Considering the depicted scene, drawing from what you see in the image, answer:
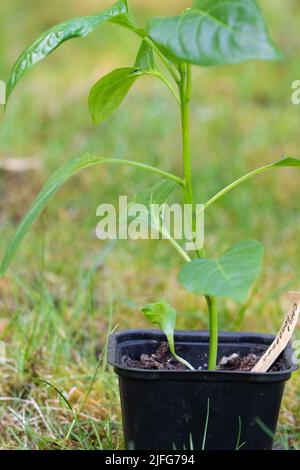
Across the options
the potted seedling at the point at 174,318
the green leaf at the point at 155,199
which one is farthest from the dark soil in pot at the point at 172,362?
the green leaf at the point at 155,199

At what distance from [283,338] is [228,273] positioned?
231mm

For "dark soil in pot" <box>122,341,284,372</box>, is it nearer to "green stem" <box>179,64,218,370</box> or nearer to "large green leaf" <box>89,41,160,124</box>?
"green stem" <box>179,64,218,370</box>

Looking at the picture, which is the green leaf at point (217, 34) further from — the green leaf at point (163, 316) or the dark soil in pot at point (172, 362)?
the dark soil in pot at point (172, 362)

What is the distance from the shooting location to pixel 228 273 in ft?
2.92

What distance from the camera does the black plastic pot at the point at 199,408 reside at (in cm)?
102

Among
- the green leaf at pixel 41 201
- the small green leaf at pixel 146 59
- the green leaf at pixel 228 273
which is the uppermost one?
the small green leaf at pixel 146 59

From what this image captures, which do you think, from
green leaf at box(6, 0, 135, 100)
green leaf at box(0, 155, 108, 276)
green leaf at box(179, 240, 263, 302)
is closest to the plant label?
green leaf at box(179, 240, 263, 302)

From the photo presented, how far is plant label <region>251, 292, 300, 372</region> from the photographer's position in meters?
1.07

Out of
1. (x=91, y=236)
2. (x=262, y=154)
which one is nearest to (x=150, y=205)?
(x=91, y=236)

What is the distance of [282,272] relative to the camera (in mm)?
2074

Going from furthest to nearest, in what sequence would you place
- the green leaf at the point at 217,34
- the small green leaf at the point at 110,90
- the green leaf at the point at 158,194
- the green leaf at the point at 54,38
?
the green leaf at the point at 158,194
the small green leaf at the point at 110,90
the green leaf at the point at 54,38
the green leaf at the point at 217,34

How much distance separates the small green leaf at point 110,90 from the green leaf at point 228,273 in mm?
261

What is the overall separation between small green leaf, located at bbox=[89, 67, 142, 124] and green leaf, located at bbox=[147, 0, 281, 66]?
5.5 inches

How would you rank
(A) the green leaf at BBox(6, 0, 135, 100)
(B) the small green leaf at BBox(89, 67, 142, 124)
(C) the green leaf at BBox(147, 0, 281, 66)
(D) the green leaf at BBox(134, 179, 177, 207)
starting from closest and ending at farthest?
(C) the green leaf at BBox(147, 0, 281, 66) → (A) the green leaf at BBox(6, 0, 135, 100) → (B) the small green leaf at BBox(89, 67, 142, 124) → (D) the green leaf at BBox(134, 179, 177, 207)
